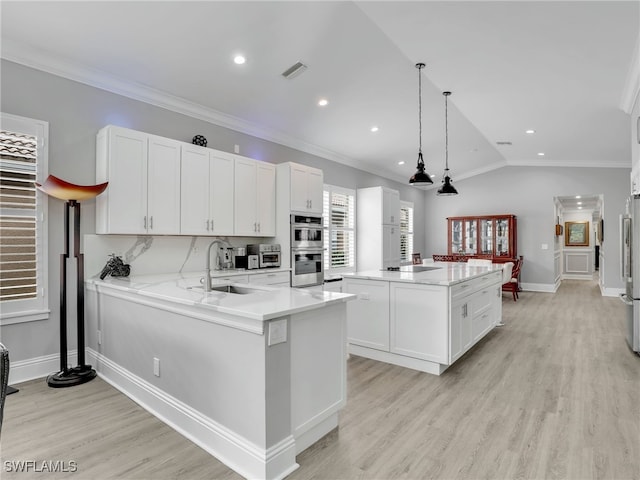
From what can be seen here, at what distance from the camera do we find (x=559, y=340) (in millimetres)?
4555

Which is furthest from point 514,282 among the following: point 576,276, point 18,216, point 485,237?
point 18,216

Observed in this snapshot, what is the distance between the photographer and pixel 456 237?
31.8ft

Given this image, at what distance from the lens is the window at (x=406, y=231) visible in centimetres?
934

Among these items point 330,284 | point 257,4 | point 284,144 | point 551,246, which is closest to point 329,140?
point 284,144

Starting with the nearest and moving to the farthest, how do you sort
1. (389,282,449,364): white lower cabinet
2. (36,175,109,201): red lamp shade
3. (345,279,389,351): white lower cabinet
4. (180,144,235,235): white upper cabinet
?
(36,175,109,201): red lamp shade
(389,282,449,364): white lower cabinet
(345,279,389,351): white lower cabinet
(180,144,235,235): white upper cabinet

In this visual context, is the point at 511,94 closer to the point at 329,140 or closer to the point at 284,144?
the point at 329,140

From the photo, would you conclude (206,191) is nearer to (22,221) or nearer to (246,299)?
(22,221)

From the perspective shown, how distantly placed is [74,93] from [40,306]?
201 cm

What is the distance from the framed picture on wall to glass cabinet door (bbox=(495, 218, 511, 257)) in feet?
15.4

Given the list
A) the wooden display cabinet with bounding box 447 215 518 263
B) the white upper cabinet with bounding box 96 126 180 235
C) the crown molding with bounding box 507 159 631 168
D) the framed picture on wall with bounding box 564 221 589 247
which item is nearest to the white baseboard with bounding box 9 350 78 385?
the white upper cabinet with bounding box 96 126 180 235

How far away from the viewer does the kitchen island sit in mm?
1874

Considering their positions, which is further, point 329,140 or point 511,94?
point 329,140

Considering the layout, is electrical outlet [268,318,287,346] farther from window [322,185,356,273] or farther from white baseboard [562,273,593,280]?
white baseboard [562,273,593,280]

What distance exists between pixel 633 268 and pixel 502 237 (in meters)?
5.30
